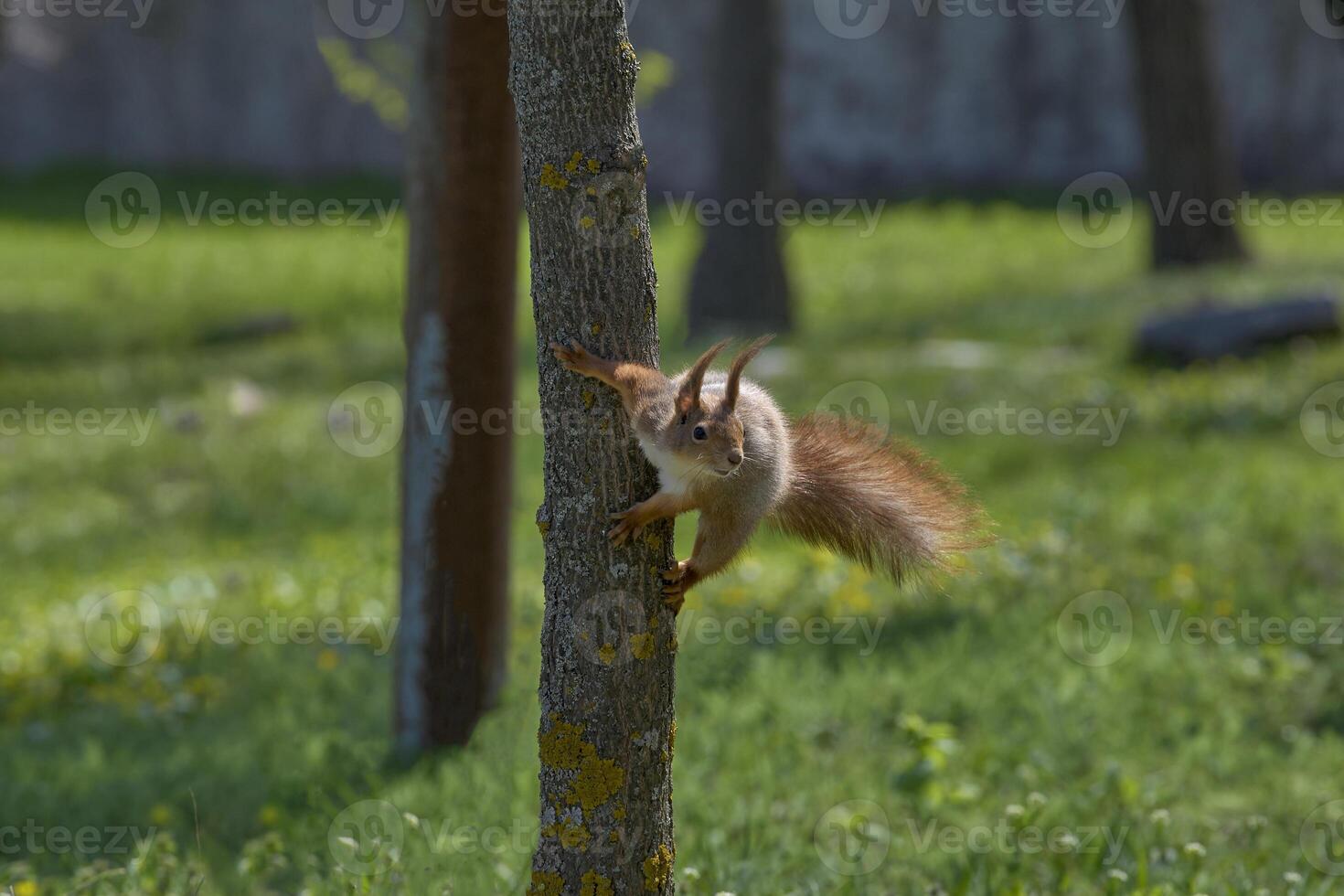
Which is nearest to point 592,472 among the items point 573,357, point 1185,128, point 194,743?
point 573,357

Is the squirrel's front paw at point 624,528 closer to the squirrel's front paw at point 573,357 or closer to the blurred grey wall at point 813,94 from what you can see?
the squirrel's front paw at point 573,357

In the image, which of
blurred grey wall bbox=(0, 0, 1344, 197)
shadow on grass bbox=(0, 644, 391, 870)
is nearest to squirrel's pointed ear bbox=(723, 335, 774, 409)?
shadow on grass bbox=(0, 644, 391, 870)

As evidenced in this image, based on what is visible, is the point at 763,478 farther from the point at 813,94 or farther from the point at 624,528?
the point at 813,94

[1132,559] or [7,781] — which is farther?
[1132,559]

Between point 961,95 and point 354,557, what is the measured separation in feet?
55.0

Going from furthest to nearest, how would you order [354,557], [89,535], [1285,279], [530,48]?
1. [1285,279]
2. [89,535]
3. [354,557]
4. [530,48]

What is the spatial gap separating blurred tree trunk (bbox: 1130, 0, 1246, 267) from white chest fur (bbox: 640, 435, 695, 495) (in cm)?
1182

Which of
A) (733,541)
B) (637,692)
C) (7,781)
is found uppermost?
(733,541)

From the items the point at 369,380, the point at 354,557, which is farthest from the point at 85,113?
the point at 354,557

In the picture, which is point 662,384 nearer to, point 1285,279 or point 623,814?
point 623,814

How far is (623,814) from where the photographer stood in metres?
2.84

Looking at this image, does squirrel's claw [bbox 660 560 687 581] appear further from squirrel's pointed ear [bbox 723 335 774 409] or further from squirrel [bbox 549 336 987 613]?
squirrel's pointed ear [bbox 723 335 774 409]

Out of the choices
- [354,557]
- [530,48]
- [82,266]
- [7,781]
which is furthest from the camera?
[82,266]

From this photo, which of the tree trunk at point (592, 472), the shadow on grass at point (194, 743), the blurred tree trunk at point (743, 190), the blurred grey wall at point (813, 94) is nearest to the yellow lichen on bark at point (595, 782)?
the tree trunk at point (592, 472)
